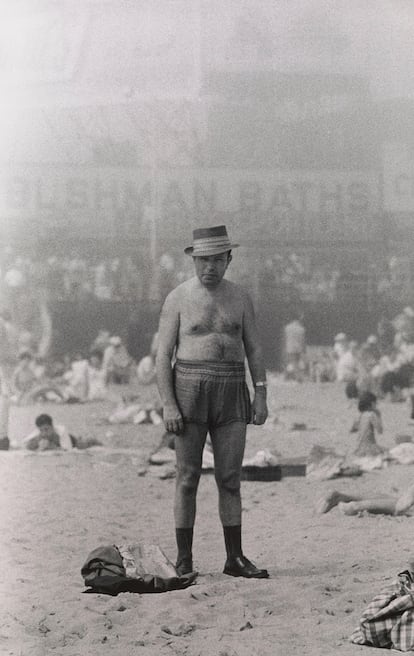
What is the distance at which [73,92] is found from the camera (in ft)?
19.4

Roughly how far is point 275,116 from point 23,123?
5.34 ft

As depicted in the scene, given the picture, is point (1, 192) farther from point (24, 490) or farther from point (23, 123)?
point (24, 490)

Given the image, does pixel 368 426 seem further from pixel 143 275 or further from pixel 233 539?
pixel 233 539

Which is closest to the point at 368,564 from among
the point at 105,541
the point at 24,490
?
the point at 105,541

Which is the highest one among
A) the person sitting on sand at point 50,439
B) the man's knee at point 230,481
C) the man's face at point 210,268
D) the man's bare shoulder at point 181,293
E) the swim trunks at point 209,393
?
the man's face at point 210,268

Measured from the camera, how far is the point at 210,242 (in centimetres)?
367

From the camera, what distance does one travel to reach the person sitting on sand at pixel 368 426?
636 cm

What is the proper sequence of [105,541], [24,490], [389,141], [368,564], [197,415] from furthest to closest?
[389,141] < [24,490] < [105,541] < [368,564] < [197,415]

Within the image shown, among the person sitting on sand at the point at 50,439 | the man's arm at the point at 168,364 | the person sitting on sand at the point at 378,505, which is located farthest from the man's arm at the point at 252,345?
the person sitting on sand at the point at 50,439

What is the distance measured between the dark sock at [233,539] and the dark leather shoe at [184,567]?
0.54 feet

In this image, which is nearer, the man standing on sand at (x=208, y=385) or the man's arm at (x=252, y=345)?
the man standing on sand at (x=208, y=385)

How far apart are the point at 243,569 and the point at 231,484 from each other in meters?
0.34

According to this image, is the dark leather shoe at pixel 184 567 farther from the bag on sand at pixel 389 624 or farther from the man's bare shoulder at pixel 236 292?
the man's bare shoulder at pixel 236 292

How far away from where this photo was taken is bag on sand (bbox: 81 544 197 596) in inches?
139
